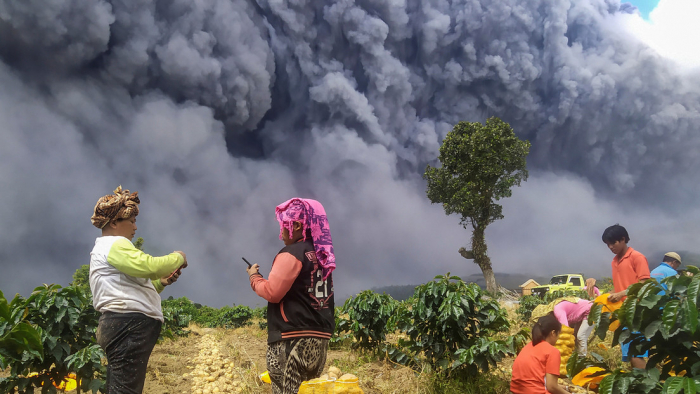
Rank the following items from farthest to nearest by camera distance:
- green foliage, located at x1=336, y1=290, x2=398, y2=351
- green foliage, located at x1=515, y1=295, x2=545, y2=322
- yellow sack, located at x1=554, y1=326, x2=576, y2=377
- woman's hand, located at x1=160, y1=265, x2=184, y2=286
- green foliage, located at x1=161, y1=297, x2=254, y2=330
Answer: green foliage, located at x1=161, y1=297, x2=254, y2=330 < green foliage, located at x1=515, y1=295, x2=545, y2=322 < green foliage, located at x1=336, y1=290, x2=398, y2=351 < yellow sack, located at x1=554, y1=326, x2=576, y2=377 < woman's hand, located at x1=160, y1=265, x2=184, y2=286

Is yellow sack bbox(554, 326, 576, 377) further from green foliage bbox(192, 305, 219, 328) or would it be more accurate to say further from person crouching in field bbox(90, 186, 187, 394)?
green foliage bbox(192, 305, 219, 328)

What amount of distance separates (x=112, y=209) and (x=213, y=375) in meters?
4.05

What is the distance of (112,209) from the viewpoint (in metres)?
2.54

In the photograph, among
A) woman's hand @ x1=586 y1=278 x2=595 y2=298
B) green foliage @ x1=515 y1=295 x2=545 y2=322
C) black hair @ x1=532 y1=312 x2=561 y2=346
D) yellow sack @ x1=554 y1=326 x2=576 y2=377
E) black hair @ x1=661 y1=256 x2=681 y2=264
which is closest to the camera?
black hair @ x1=532 y1=312 x2=561 y2=346

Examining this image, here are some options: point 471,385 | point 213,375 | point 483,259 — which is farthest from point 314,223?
point 483,259

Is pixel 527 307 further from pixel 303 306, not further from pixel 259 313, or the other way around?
pixel 303 306

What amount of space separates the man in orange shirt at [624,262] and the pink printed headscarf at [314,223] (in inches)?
127

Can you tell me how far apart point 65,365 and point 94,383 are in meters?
0.34

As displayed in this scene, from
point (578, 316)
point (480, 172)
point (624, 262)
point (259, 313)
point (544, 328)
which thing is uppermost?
point (480, 172)

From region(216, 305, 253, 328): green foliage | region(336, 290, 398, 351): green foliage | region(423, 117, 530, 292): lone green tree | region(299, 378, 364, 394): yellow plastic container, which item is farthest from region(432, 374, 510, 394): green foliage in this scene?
region(423, 117, 530, 292): lone green tree

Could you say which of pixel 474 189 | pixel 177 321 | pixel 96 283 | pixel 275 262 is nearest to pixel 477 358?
pixel 275 262

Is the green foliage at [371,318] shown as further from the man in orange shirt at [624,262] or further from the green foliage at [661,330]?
the green foliage at [661,330]

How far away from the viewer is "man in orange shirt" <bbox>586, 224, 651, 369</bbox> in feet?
13.1

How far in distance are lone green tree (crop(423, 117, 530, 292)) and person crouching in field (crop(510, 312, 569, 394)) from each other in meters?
15.1
